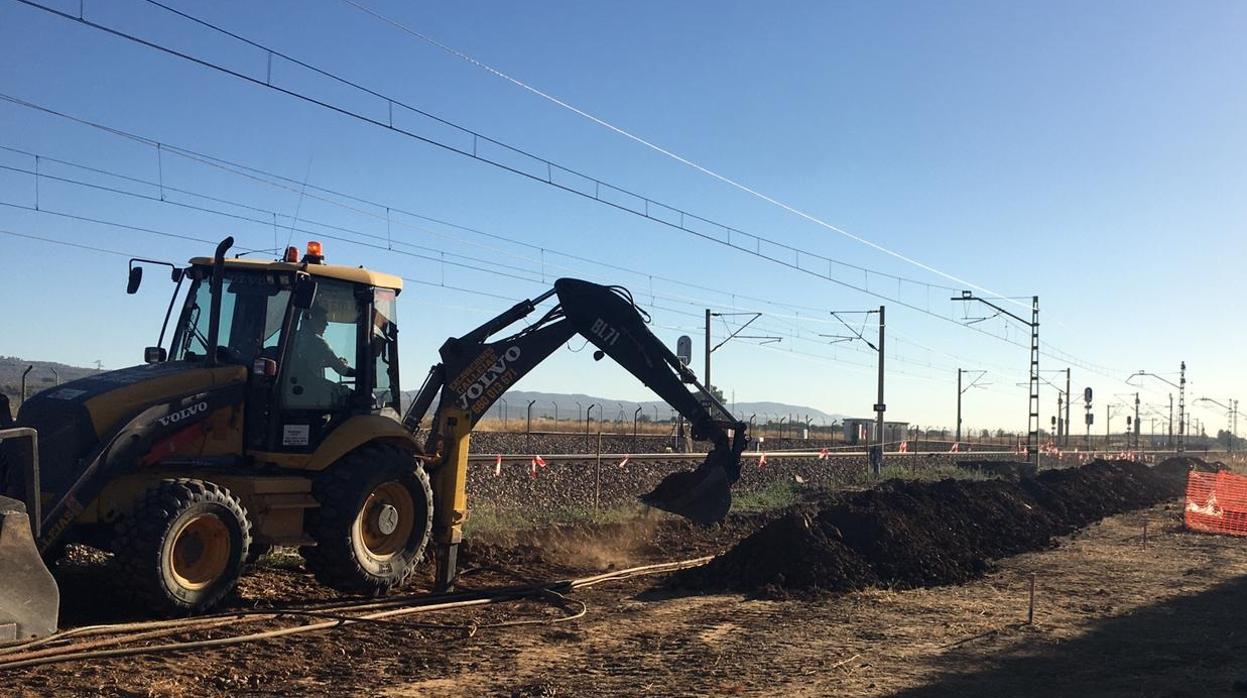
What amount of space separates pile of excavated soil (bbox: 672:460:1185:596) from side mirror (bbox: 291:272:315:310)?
535cm

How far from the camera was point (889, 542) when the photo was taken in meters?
13.9

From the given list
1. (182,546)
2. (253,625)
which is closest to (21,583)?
(182,546)

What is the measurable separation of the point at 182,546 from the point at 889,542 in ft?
28.2

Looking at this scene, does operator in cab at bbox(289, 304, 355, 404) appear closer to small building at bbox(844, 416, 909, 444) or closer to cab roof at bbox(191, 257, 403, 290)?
cab roof at bbox(191, 257, 403, 290)

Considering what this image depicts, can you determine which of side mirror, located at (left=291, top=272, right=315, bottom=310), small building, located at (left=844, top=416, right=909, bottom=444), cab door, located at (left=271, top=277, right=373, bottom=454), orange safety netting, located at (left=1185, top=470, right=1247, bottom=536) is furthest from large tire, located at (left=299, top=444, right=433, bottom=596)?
small building, located at (left=844, top=416, right=909, bottom=444)

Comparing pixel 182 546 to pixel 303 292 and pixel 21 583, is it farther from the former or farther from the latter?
pixel 303 292

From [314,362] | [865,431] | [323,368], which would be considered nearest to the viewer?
[314,362]

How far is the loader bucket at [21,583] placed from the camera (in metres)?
7.32

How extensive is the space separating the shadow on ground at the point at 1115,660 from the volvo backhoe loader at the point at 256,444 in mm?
4115

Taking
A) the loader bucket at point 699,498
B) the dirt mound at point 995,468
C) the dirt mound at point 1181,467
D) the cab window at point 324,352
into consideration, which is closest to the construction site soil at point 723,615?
the loader bucket at point 699,498

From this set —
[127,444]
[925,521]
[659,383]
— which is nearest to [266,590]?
[127,444]

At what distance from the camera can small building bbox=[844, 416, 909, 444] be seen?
60.1 m

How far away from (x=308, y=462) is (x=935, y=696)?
574 cm

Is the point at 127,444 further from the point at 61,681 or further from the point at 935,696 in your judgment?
the point at 935,696
